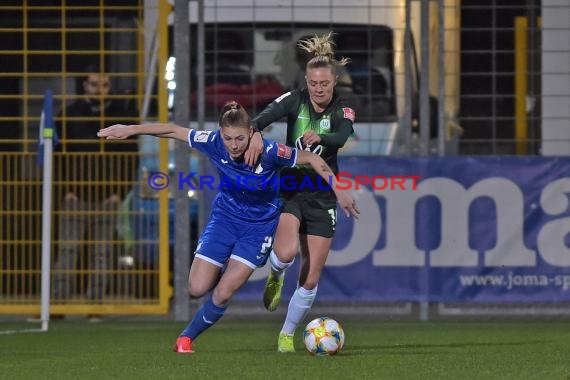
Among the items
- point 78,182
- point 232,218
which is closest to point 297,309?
point 232,218

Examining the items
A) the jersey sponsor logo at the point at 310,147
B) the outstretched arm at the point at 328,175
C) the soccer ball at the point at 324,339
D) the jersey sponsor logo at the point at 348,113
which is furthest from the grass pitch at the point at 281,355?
the jersey sponsor logo at the point at 348,113

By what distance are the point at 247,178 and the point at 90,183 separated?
4.60m

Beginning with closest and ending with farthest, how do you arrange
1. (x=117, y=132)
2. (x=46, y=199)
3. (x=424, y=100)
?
(x=117, y=132), (x=46, y=199), (x=424, y=100)

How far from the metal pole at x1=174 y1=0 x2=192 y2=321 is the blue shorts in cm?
395

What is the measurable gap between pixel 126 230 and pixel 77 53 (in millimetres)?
1751

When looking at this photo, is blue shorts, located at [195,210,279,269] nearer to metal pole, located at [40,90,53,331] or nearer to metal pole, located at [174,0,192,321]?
metal pole, located at [40,90,53,331]

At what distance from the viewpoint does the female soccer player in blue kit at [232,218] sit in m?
9.48

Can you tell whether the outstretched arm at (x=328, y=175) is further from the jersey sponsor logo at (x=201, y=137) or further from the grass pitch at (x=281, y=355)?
the grass pitch at (x=281, y=355)

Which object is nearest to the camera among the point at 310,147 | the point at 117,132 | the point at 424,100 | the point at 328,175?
the point at 117,132

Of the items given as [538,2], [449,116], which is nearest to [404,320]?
[449,116]

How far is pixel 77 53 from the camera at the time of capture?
13.8 metres

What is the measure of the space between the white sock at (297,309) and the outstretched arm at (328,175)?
3.63 feet

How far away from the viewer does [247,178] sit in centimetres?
957

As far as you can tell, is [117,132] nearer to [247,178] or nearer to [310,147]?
[247,178]
